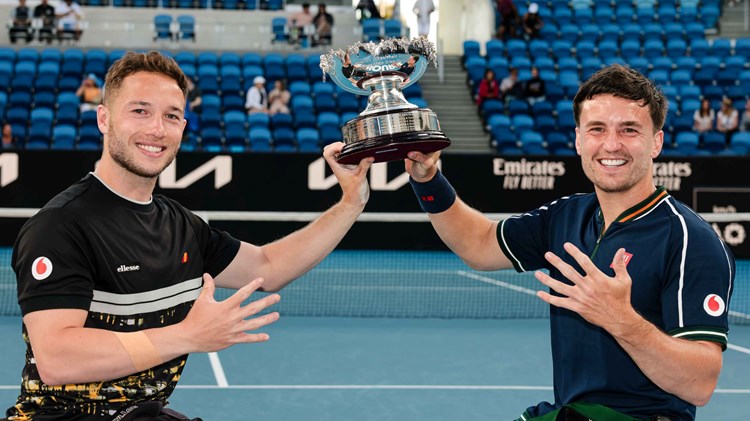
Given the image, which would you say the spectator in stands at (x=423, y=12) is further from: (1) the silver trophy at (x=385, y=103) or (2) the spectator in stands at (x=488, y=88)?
(1) the silver trophy at (x=385, y=103)

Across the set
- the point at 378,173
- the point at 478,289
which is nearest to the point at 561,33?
the point at 378,173

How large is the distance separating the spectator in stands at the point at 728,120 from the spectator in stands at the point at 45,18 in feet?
51.1

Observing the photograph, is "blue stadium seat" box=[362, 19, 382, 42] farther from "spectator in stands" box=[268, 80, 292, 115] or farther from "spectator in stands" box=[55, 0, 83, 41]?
"spectator in stands" box=[55, 0, 83, 41]

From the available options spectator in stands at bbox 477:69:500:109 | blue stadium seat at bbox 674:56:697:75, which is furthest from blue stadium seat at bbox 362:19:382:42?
blue stadium seat at bbox 674:56:697:75

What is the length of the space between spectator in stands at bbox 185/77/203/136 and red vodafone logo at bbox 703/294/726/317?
1588cm

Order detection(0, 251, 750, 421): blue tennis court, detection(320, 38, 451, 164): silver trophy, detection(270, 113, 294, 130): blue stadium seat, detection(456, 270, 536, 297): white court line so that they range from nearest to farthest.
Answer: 1. detection(320, 38, 451, 164): silver trophy
2. detection(0, 251, 750, 421): blue tennis court
3. detection(456, 270, 536, 297): white court line
4. detection(270, 113, 294, 130): blue stadium seat

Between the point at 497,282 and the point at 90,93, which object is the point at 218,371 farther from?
the point at 90,93

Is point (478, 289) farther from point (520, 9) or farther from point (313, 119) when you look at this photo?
point (520, 9)

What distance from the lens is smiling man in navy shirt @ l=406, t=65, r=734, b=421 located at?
3.04 meters

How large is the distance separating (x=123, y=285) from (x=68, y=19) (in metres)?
21.2

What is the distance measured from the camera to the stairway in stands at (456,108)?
21453mm

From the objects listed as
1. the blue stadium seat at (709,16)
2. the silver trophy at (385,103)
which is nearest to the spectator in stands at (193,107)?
the silver trophy at (385,103)

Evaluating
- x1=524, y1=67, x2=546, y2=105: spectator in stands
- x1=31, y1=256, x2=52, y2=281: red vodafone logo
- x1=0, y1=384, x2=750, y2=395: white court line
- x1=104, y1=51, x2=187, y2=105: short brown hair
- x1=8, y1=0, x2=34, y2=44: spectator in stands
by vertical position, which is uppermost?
x1=8, y1=0, x2=34, y2=44: spectator in stands

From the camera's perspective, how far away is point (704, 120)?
67.4 ft
